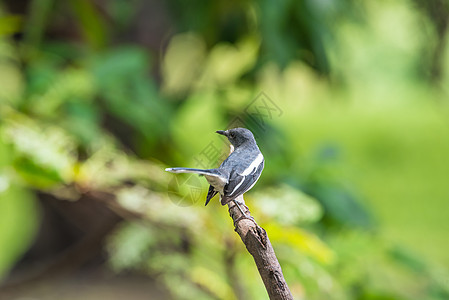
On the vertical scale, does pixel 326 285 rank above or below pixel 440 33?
below

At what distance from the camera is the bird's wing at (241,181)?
20 centimetres

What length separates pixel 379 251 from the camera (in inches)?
37.0

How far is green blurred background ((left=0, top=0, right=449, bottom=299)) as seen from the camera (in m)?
0.67

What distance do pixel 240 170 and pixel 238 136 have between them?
0.01 m

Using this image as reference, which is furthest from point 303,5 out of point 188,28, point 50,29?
point 50,29

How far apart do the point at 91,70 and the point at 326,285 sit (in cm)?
62

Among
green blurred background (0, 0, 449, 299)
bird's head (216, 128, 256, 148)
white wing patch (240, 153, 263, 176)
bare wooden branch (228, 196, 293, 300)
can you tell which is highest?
green blurred background (0, 0, 449, 299)

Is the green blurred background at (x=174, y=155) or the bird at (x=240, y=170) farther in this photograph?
the green blurred background at (x=174, y=155)

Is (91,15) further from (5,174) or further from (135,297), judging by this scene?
(135,297)

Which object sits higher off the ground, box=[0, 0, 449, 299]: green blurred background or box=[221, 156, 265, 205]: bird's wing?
box=[0, 0, 449, 299]: green blurred background

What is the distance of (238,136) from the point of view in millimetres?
204

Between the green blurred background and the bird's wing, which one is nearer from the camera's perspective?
the bird's wing

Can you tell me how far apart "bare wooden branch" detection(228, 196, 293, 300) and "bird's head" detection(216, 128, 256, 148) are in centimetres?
3

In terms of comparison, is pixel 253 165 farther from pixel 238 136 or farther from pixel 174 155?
pixel 174 155
